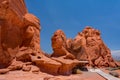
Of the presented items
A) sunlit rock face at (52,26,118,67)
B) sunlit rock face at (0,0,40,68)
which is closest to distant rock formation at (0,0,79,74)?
sunlit rock face at (0,0,40,68)

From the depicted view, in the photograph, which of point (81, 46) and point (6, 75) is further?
point (81, 46)

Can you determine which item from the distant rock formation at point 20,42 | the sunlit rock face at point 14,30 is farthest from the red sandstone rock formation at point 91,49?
the sunlit rock face at point 14,30

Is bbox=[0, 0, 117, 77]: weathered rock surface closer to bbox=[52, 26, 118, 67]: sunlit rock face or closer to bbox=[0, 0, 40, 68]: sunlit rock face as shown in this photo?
bbox=[0, 0, 40, 68]: sunlit rock face

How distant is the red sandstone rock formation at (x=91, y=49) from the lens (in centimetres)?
2855

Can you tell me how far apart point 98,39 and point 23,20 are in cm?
1864

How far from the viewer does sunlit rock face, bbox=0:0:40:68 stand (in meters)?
11.0

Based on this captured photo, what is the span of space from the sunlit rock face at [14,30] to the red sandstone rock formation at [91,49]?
14.8m

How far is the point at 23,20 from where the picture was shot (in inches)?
533

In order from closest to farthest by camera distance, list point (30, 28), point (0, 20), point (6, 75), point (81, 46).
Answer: point (6, 75) → point (0, 20) → point (30, 28) → point (81, 46)

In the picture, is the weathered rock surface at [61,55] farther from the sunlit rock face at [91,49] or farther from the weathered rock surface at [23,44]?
the sunlit rock face at [91,49]

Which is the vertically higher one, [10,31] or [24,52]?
[10,31]

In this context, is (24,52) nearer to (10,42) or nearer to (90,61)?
(10,42)

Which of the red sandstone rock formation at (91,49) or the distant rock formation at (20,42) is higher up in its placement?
the red sandstone rock formation at (91,49)

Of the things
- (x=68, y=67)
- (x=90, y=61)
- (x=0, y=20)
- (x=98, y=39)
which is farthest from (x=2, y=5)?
(x=98, y=39)
